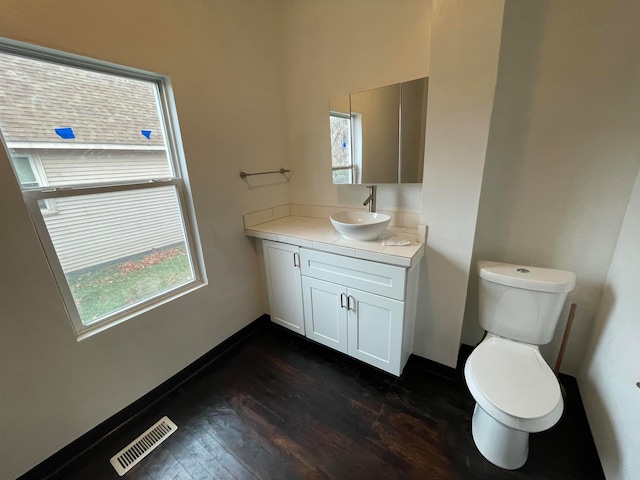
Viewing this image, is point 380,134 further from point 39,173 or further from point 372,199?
point 39,173

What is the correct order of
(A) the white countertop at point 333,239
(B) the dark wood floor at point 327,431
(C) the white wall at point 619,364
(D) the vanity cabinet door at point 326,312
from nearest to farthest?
1. (C) the white wall at point 619,364
2. (B) the dark wood floor at point 327,431
3. (A) the white countertop at point 333,239
4. (D) the vanity cabinet door at point 326,312

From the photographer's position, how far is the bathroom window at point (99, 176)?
3.59 feet

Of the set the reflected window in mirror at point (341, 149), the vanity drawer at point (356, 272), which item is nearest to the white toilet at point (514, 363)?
the vanity drawer at point (356, 272)

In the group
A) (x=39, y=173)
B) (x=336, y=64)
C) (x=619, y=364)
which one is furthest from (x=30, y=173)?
(x=619, y=364)

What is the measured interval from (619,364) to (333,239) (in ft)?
4.82

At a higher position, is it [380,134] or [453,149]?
[380,134]

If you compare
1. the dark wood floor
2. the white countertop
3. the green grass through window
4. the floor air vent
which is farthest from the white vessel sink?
the floor air vent

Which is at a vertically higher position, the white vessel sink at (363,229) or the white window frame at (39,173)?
the white window frame at (39,173)

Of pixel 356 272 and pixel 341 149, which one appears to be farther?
pixel 341 149

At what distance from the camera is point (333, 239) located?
1.69 metres

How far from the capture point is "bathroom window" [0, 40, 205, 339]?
1.09 m

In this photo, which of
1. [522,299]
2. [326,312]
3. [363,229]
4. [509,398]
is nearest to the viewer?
[509,398]

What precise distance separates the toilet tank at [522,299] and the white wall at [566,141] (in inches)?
8.8

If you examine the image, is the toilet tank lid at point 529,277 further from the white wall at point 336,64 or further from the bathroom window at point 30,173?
the bathroom window at point 30,173
